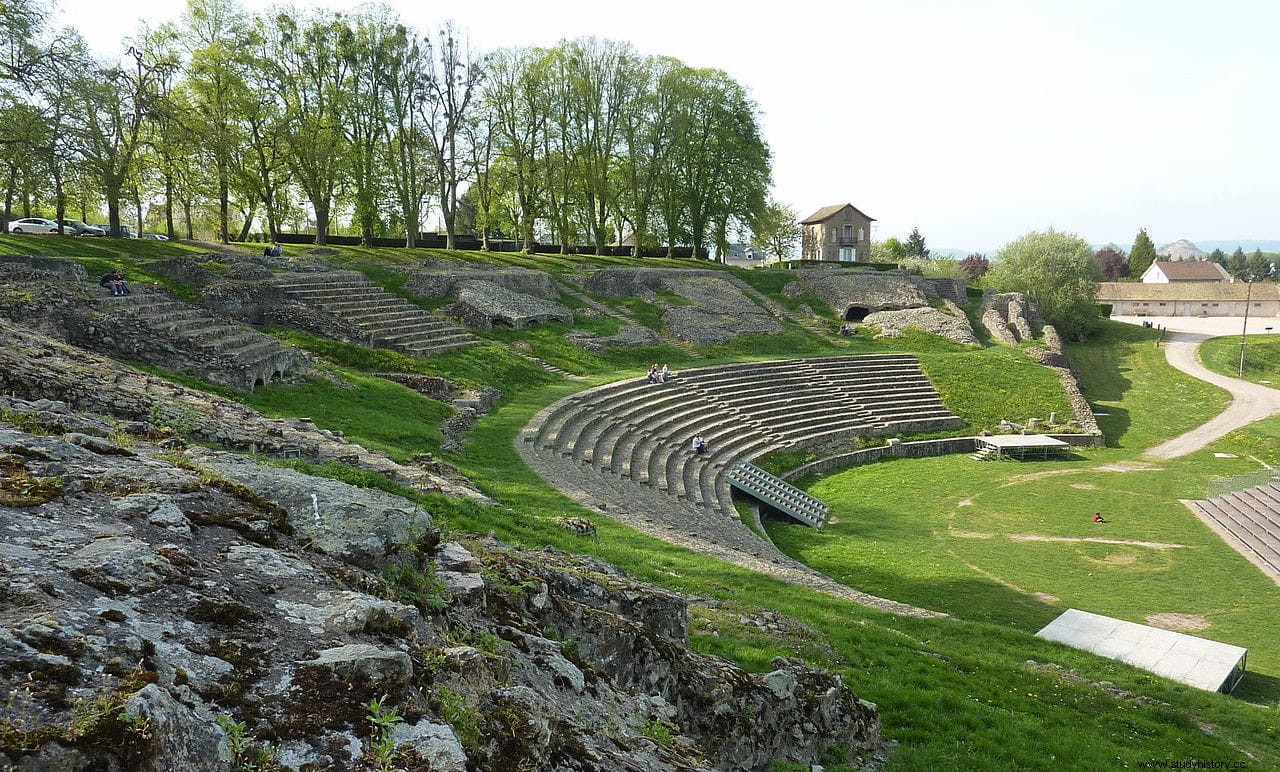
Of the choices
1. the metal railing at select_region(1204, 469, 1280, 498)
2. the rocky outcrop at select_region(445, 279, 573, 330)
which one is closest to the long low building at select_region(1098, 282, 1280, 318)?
the metal railing at select_region(1204, 469, 1280, 498)

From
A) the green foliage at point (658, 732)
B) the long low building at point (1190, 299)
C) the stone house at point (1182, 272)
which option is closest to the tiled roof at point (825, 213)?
the long low building at point (1190, 299)

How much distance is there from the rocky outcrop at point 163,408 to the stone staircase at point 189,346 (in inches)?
165

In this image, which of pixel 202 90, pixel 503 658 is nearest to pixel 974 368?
pixel 503 658

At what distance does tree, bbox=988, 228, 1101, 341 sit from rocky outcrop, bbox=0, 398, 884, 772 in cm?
5854

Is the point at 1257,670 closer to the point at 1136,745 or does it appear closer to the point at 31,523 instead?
the point at 1136,745

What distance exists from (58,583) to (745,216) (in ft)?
214

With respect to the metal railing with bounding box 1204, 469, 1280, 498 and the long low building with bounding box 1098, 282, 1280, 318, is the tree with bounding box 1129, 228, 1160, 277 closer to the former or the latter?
the long low building with bounding box 1098, 282, 1280, 318

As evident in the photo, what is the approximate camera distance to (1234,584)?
19.5 m

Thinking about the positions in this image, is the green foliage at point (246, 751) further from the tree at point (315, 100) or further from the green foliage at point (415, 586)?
the tree at point (315, 100)

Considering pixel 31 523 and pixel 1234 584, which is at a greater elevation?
pixel 31 523

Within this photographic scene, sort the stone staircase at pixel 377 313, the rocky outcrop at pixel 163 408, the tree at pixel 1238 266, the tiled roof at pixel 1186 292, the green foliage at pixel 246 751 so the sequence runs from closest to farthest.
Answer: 1. the green foliage at pixel 246 751
2. the rocky outcrop at pixel 163 408
3. the stone staircase at pixel 377 313
4. the tiled roof at pixel 1186 292
5. the tree at pixel 1238 266

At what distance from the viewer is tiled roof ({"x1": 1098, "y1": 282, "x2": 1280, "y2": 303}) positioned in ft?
257

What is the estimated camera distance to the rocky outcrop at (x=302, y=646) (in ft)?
10.8

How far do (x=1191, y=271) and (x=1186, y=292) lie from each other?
38175 mm
